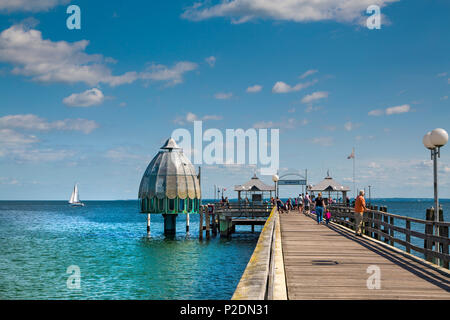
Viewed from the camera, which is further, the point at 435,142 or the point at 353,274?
the point at 435,142

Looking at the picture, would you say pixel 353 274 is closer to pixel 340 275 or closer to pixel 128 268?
pixel 340 275

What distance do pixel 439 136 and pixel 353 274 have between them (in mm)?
5487

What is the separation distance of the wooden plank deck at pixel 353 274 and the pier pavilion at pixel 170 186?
37.0m

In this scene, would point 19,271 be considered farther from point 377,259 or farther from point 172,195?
point 377,259

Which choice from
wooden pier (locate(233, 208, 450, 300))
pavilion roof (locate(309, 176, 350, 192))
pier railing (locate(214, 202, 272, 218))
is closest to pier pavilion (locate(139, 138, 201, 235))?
pier railing (locate(214, 202, 272, 218))

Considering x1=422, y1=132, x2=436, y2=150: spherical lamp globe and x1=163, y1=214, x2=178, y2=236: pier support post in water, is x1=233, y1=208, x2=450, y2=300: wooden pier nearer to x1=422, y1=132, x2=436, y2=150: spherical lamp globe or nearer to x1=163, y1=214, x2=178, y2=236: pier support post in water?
x1=422, y1=132, x2=436, y2=150: spherical lamp globe

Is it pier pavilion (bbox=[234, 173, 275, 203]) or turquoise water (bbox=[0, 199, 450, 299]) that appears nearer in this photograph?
turquoise water (bbox=[0, 199, 450, 299])

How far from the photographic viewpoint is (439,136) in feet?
42.4

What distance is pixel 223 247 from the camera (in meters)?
41.0

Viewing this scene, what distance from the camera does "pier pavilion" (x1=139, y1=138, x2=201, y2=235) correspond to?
168 feet

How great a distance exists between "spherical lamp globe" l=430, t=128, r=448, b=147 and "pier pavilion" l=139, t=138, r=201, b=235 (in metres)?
39.7

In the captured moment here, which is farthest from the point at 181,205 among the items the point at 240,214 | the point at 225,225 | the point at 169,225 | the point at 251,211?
the point at 251,211

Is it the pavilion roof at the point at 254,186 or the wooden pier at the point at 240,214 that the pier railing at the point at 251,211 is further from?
the pavilion roof at the point at 254,186
